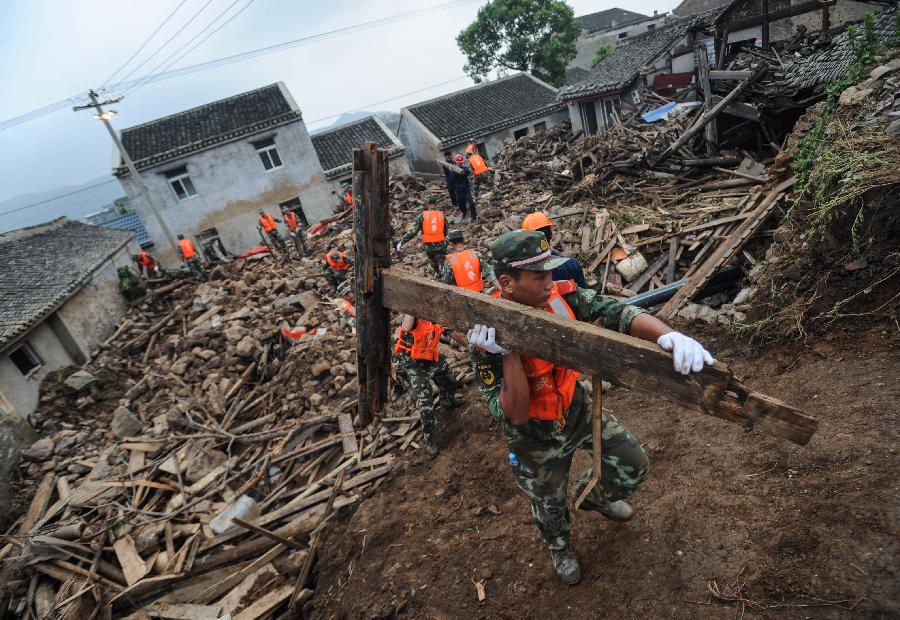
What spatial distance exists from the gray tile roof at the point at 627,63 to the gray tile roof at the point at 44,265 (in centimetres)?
2279

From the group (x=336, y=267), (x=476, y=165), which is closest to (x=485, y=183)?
(x=476, y=165)

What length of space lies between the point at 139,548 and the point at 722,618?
6094 mm

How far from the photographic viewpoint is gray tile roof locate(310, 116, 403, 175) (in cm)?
2516

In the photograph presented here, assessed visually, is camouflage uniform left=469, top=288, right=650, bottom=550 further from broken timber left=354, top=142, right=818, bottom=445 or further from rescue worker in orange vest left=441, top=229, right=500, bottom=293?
rescue worker in orange vest left=441, top=229, right=500, bottom=293

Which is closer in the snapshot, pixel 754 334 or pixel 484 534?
pixel 484 534

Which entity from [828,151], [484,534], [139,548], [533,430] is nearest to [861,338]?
[828,151]

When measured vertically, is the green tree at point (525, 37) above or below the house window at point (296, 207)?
above

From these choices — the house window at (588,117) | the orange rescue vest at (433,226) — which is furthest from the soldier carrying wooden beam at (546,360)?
the house window at (588,117)

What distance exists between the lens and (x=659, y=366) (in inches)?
74.2

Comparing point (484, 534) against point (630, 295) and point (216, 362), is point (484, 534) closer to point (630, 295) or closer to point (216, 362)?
point (630, 295)

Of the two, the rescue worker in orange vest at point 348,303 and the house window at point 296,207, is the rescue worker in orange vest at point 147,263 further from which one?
the rescue worker in orange vest at point 348,303

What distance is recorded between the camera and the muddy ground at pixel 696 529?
2.51 meters

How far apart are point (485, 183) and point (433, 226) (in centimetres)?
963

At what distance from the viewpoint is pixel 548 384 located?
107 inches
